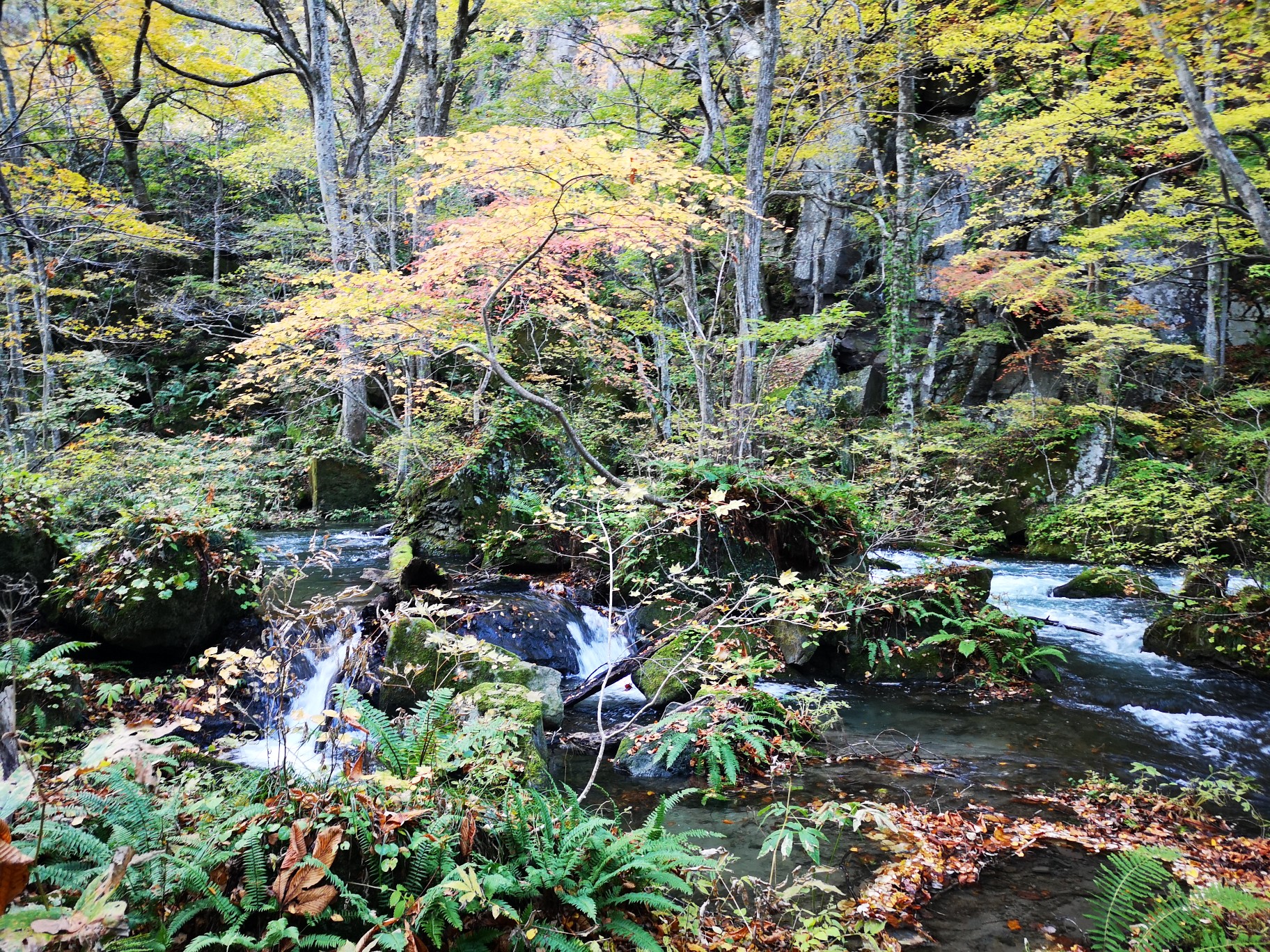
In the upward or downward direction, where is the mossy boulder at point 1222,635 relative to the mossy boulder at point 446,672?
downward

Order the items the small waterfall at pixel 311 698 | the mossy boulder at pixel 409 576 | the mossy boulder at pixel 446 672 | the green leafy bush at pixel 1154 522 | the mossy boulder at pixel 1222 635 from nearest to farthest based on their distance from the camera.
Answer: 1. the small waterfall at pixel 311 698
2. the mossy boulder at pixel 446 672
3. the mossy boulder at pixel 1222 635
4. the mossy boulder at pixel 409 576
5. the green leafy bush at pixel 1154 522

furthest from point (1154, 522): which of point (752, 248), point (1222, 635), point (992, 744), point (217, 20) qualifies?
point (217, 20)

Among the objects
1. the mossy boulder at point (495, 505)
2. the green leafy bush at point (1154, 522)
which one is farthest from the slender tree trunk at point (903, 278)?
the mossy boulder at point (495, 505)

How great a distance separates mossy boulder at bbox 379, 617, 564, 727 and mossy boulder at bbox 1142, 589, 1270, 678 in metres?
8.32

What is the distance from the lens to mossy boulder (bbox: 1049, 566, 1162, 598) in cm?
966

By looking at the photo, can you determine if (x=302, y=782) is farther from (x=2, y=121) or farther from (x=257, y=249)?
(x=257, y=249)

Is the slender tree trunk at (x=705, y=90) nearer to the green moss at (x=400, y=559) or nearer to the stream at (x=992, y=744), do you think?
the stream at (x=992, y=744)

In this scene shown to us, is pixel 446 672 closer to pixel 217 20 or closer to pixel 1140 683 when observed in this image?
pixel 1140 683

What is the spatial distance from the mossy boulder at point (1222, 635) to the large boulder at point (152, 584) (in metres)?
11.8

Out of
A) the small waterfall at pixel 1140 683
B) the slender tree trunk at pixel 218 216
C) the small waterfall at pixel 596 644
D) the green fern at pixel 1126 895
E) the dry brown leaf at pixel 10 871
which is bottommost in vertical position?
the small waterfall at pixel 1140 683

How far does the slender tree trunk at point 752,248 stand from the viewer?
32.8ft

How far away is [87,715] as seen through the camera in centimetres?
513

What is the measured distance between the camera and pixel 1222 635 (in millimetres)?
8055

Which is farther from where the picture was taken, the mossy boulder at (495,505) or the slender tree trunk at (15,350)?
the slender tree trunk at (15,350)
